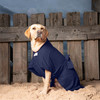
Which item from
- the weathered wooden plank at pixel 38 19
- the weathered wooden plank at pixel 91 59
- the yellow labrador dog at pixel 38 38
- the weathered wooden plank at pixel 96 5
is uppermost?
the weathered wooden plank at pixel 96 5

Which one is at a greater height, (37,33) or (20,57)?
(37,33)

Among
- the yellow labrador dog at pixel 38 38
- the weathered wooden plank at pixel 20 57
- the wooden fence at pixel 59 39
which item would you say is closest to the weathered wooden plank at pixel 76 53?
the wooden fence at pixel 59 39

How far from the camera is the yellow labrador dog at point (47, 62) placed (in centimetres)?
241

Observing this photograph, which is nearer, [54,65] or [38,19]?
[54,65]

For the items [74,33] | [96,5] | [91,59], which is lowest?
[91,59]

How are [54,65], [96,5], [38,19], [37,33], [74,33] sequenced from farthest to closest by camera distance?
[96,5]
[38,19]
[74,33]
[54,65]
[37,33]

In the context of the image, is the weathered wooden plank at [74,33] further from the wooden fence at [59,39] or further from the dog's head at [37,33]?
the dog's head at [37,33]

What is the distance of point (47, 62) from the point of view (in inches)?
94.3

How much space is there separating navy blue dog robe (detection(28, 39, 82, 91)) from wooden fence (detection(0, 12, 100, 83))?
2.79 feet

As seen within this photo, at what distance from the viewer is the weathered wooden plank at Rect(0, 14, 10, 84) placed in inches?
141

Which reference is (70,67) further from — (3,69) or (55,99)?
(3,69)

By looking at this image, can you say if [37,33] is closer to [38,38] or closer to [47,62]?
[38,38]

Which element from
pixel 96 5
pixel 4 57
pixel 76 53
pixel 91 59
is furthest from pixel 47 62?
pixel 96 5

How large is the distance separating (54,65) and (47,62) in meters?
0.17
